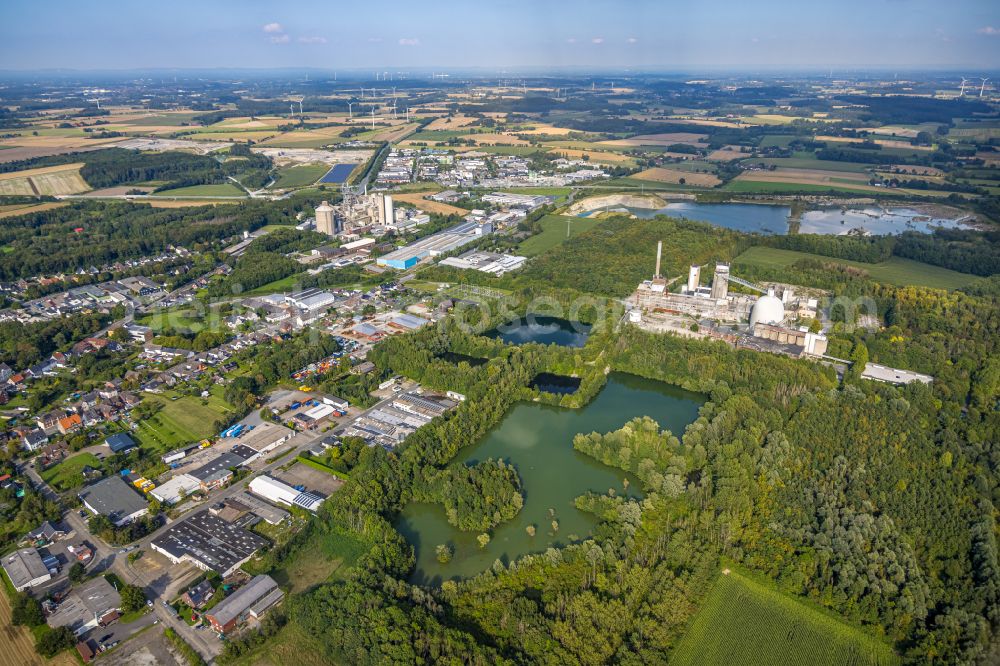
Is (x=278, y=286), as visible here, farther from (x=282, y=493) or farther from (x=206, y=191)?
(x=206, y=191)

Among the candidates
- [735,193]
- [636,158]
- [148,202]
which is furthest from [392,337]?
[636,158]

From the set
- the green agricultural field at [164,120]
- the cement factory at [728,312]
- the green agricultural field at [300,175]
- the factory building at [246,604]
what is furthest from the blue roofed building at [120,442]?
the green agricultural field at [164,120]

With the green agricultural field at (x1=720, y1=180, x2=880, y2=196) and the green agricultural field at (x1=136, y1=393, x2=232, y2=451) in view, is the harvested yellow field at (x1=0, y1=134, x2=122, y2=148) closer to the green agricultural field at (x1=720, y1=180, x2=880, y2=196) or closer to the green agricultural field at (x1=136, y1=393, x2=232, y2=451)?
the green agricultural field at (x1=136, y1=393, x2=232, y2=451)

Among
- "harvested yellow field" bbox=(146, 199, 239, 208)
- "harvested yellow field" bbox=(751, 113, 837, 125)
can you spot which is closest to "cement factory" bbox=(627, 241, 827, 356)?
"harvested yellow field" bbox=(146, 199, 239, 208)

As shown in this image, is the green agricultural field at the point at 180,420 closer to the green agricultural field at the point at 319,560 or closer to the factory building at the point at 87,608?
the factory building at the point at 87,608

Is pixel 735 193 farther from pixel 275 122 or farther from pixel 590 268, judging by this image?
pixel 275 122

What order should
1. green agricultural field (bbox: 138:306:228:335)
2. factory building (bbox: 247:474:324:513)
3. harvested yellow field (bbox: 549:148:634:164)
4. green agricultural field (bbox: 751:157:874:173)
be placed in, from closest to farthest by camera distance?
1. factory building (bbox: 247:474:324:513)
2. green agricultural field (bbox: 138:306:228:335)
3. green agricultural field (bbox: 751:157:874:173)
4. harvested yellow field (bbox: 549:148:634:164)
